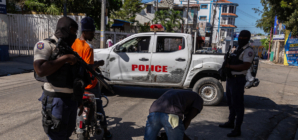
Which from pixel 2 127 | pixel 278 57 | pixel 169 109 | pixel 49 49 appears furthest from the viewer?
pixel 278 57

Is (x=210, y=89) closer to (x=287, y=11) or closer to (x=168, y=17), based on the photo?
(x=287, y=11)

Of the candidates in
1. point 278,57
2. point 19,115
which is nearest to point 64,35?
point 19,115

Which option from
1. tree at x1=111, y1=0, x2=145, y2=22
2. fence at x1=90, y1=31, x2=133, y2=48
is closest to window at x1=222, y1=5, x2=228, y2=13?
tree at x1=111, y1=0, x2=145, y2=22

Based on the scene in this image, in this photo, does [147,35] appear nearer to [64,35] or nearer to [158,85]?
[158,85]

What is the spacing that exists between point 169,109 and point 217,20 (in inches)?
A: 2437

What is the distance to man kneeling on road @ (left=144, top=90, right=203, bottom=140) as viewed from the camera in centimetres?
231

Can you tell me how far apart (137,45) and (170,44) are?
0.91m

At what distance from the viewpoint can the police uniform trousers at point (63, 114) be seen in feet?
7.04

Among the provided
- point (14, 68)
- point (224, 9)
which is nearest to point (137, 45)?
point (14, 68)

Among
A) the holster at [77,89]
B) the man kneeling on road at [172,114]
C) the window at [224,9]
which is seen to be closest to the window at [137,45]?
the man kneeling on road at [172,114]

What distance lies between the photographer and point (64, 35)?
7.06ft

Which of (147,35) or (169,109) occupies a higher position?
(147,35)

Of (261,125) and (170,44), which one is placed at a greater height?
(170,44)

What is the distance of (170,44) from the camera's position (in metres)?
6.06
